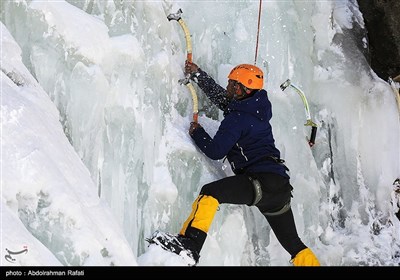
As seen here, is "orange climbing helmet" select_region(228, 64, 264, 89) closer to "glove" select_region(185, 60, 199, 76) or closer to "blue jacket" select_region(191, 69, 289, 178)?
"blue jacket" select_region(191, 69, 289, 178)

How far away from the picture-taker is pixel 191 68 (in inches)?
194

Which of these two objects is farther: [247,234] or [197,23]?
[197,23]

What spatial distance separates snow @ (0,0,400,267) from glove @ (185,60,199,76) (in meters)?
0.10

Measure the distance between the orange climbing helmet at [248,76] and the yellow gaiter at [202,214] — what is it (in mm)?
949

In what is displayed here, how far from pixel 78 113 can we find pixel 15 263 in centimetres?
129

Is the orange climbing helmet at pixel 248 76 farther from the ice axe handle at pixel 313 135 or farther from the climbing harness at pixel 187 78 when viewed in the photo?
the ice axe handle at pixel 313 135

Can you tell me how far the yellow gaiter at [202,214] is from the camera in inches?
161

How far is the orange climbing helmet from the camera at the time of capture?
4.70 m

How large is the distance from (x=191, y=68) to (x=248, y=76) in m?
0.48

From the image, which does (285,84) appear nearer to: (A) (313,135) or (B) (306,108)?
(B) (306,108)

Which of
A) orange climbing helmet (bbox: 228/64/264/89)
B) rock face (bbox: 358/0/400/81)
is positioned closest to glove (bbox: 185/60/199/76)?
orange climbing helmet (bbox: 228/64/264/89)
